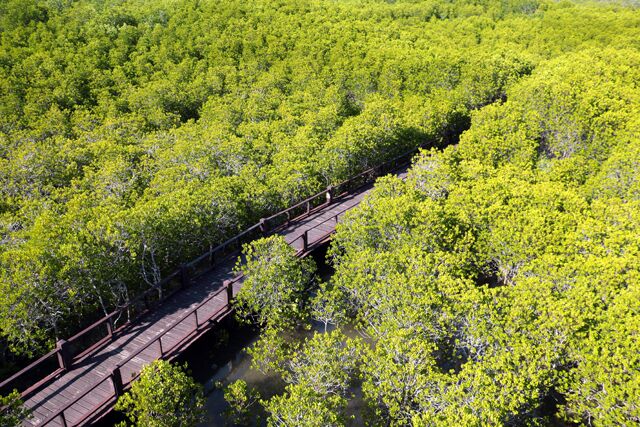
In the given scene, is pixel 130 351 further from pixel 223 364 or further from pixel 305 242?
pixel 305 242

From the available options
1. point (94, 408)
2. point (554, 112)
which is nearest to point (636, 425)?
point (94, 408)

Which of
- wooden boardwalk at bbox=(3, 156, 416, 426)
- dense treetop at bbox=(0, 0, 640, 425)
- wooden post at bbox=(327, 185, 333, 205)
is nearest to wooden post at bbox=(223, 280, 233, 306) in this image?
wooden boardwalk at bbox=(3, 156, 416, 426)

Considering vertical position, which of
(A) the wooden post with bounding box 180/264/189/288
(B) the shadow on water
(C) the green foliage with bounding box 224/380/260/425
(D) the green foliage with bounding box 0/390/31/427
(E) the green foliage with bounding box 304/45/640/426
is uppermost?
(D) the green foliage with bounding box 0/390/31/427

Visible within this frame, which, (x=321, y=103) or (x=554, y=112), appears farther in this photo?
(x=321, y=103)

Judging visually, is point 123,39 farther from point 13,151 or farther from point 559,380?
point 559,380

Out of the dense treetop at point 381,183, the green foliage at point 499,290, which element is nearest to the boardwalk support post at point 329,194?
the dense treetop at point 381,183

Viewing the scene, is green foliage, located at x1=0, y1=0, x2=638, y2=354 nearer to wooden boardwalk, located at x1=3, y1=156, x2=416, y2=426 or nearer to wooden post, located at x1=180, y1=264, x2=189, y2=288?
wooden post, located at x1=180, y1=264, x2=189, y2=288

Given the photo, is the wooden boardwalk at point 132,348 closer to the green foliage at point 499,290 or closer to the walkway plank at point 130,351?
the walkway plank at point 130,351
